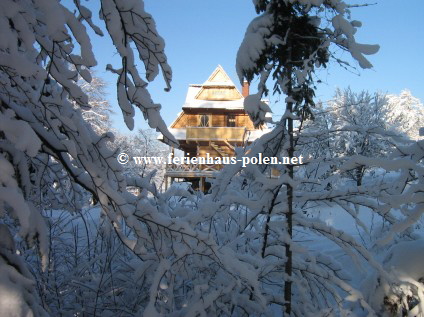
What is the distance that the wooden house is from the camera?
21.3 metres

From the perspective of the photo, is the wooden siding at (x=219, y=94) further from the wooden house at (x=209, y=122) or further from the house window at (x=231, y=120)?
the house window at (x=231, y=120)

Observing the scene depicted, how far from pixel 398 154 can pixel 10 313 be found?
3.20m

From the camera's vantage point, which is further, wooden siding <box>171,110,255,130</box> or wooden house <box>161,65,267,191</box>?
wooden siding <box>171,110,255,130</box>

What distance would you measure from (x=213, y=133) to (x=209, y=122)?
106 cm

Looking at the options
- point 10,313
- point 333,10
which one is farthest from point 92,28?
point 333,10

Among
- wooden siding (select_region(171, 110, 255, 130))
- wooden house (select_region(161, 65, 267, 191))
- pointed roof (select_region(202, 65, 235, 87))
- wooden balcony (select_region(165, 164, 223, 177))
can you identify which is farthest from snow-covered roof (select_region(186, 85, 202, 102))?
wooden balcony (select_region(165, 164, 223, 177))

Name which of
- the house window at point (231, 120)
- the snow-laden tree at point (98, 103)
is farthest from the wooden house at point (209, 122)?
the snow-laden tree at point (98, 103)

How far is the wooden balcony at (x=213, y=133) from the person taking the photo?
2147 centimetres

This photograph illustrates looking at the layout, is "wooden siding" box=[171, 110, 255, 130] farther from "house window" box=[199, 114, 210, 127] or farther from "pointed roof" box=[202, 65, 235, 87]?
"pointed roof" box=[202, 65, 235, 87]

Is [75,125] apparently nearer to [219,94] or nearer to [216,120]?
[216,120]

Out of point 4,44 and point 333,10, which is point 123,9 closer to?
point 4,44

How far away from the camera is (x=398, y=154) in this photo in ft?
10.3

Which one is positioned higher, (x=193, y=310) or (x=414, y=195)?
(x=414, y=195)

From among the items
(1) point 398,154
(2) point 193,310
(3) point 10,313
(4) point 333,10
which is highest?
(4) point 333,10
